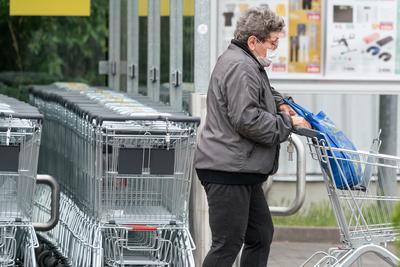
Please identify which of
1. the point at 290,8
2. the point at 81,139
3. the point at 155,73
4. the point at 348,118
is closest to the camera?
the point at 81,139

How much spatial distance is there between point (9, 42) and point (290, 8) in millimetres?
4081

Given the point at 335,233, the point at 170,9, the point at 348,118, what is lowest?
the point at 335,233

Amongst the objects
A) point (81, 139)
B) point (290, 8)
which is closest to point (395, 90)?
point (290, 8)

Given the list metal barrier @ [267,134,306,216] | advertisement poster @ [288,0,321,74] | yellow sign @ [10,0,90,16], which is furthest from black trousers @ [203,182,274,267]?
yellow sign @ [10,0,90,16]

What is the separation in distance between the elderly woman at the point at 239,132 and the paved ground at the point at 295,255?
9.58ft

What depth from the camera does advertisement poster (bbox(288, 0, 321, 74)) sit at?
31.1 feet

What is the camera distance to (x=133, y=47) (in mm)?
11609

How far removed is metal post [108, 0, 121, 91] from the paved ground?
2.41m

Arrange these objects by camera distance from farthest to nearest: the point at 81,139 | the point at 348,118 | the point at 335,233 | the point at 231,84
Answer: the point at 348,118, the point at 335,233, the point at 81,139, the point at 231,84

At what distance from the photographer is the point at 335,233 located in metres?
11.4

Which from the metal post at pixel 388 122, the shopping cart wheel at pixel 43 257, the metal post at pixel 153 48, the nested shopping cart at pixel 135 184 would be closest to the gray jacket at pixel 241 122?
the nested shopping cart at pixel 135 184

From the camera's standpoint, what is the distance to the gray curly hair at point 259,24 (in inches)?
287

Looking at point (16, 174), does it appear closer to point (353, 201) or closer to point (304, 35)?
point (353, 201)

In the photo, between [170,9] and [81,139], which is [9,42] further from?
[81,139]
